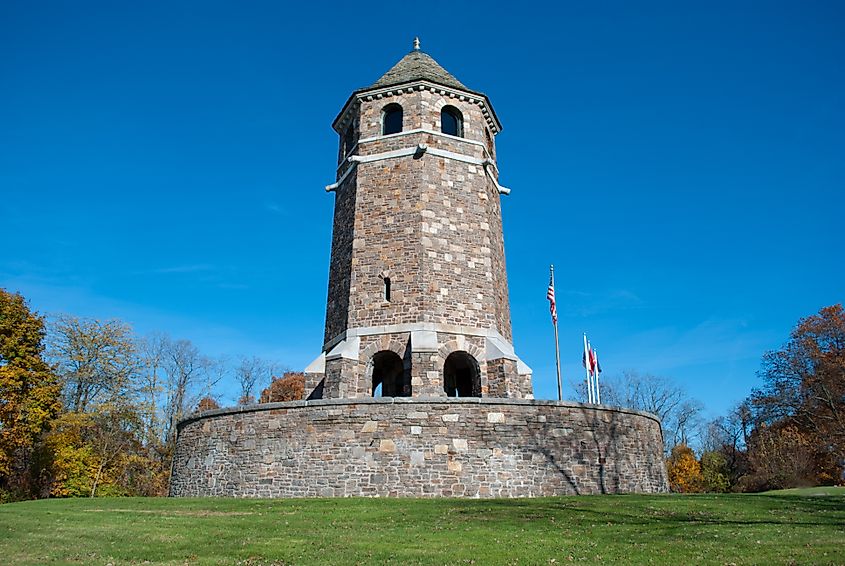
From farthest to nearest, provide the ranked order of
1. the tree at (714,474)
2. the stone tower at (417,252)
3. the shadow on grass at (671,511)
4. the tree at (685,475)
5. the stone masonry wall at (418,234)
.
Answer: the tree at (685,475) < the tree at (714,474) < the stone masonry wall at (418,234) < the stone tower at (417,252) < the shadow on grass at (671,511)

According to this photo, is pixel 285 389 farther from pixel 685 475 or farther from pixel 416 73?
pixel 416 73

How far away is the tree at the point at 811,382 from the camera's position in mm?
30750

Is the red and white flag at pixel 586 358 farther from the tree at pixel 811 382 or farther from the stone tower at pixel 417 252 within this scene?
the tree at pixel 811 382

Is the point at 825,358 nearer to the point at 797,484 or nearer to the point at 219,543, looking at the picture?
the point at 797,484

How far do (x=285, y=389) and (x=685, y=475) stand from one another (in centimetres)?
2785

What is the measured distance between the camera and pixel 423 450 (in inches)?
579

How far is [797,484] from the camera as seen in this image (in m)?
27.0

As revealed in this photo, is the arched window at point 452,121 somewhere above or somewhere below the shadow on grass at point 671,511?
above

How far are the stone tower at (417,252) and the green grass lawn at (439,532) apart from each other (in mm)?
5826

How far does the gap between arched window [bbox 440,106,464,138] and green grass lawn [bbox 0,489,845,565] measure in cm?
1382

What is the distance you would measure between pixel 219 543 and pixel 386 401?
6677mm

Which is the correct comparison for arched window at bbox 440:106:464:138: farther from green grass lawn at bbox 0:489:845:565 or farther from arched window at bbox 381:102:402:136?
green grass lawn at bbox 0:489:845:565

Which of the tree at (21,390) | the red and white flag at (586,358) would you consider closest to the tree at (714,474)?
the red and white flag at (586,358)

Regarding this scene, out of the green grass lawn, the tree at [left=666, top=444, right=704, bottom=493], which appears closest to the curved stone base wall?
the green grass lawn
